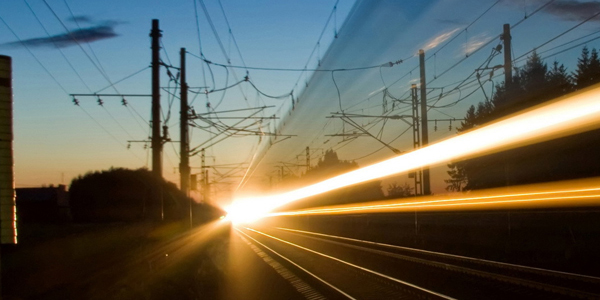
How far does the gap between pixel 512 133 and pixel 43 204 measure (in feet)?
141

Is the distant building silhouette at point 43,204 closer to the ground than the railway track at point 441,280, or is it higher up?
higher up

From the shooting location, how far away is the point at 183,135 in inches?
1420

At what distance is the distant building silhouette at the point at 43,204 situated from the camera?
48.0 meters

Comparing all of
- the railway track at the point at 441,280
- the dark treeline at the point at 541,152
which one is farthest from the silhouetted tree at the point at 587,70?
the railway track at the point at 441,280

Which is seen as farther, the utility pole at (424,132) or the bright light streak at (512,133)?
the utility pole at (424,132)

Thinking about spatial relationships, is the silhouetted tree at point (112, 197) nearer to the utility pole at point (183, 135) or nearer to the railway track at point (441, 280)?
the utility pole at point (183, 135)

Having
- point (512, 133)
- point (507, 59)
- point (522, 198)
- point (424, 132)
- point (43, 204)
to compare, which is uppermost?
point (507, 59)

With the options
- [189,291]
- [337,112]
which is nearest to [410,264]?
[189,291]

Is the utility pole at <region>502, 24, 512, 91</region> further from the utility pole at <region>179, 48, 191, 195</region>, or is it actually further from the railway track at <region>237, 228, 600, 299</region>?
the utility pole at <region>179, 48, 191, 195</region>

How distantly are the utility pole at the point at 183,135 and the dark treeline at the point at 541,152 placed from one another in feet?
56.6

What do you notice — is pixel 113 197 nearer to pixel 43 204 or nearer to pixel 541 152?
pixel 43 204

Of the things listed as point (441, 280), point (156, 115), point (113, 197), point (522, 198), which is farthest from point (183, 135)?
point (441, 280)

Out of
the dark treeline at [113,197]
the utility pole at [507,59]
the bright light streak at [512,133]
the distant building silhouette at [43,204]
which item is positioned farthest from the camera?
the distant building silhouette at [43,204]

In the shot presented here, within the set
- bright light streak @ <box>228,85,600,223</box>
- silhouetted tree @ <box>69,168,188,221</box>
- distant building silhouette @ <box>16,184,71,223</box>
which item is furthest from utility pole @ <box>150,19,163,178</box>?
distant building silhouette @ <box>16,184,71,223</box>
